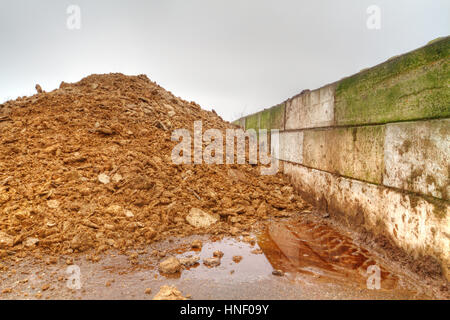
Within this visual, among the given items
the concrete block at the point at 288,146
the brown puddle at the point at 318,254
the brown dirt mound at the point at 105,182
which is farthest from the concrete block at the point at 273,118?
the brown puddle at the point at 318,254

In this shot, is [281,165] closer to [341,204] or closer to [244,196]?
[244,196]

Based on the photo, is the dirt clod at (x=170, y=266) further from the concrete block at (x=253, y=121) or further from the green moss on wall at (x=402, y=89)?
the concrete block at (x=253, y=121)

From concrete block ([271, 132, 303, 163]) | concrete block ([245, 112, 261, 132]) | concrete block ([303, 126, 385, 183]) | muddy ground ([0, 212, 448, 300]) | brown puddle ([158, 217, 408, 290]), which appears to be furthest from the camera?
concrete block ([245, 112, 261, 132])

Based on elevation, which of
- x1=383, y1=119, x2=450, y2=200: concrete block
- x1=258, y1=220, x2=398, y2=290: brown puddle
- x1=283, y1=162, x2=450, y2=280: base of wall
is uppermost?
x1=383, y1=119, x2=450, y2=200: concrete block

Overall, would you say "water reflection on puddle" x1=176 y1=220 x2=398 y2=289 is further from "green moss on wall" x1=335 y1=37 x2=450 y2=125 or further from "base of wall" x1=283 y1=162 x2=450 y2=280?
"green moss on wall" x1=335 y1=37 x2=450 y2=125

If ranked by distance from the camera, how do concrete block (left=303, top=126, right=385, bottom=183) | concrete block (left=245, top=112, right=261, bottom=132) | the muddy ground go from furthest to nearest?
concrete block (left=245, top=112, right=261, bottom=132), concrete block (left=303, top=126, right=385, bottom=183), the muddy ground

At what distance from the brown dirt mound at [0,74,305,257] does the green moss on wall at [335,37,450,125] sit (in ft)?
6.30

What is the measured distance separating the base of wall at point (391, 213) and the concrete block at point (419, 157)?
0.11m

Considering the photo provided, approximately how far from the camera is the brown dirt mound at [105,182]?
329 centimetres

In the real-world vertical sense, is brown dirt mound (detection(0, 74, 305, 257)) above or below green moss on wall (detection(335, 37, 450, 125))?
below

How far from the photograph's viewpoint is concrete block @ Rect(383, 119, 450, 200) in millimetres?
2348

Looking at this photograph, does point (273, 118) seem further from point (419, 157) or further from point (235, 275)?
point (235, 275)

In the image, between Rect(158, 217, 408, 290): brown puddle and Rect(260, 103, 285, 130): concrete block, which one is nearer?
Rect(158, 217, 408, 290): brown puddle

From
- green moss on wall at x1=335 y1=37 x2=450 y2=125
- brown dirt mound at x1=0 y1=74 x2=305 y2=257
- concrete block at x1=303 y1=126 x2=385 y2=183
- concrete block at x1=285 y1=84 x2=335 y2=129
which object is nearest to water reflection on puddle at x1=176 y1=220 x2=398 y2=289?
brown dirt mound at x1=0 y1=74 x2=305 y2=257
